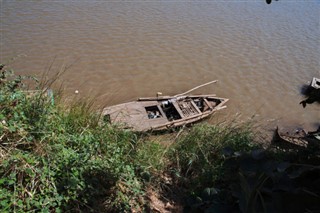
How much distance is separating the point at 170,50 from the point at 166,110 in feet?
10.5

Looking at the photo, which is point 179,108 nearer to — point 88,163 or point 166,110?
point 166,110

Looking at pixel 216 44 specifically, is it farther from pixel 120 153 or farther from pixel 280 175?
pixel 280 175

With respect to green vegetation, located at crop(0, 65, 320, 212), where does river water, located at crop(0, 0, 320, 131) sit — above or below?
below

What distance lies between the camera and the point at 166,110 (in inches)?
275

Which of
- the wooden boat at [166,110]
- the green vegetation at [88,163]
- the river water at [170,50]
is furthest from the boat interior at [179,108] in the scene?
the green vegetation at [88,163]

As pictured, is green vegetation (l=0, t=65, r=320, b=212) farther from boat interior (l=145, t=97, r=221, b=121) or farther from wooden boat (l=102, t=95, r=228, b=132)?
boat interior (l=145, t=97, r=221, b=121)

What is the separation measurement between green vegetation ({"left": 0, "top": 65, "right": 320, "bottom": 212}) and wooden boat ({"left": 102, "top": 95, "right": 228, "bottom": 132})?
85.5 inches

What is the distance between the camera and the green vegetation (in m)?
2.38

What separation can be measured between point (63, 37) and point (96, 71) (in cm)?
204

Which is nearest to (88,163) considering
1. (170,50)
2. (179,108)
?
(179,108)

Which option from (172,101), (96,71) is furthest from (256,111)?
(96,71)

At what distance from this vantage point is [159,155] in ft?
11.8

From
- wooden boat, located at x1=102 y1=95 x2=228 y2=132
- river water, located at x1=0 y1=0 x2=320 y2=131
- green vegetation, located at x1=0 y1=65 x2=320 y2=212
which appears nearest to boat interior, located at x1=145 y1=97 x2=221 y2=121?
wooden boat, located at x1=102 y1=95 x2=228 y2=132

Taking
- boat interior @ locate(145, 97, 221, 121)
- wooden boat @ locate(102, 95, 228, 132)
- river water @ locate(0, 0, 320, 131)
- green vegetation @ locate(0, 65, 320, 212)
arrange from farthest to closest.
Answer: river water @ locate(0, 0, 320, 131), boat interior @ locate(145, 97, 221, 121), wooden boat @ locate(102, 95, 228, 132), green vegetation @ locate(0, 65, 320, 212)
